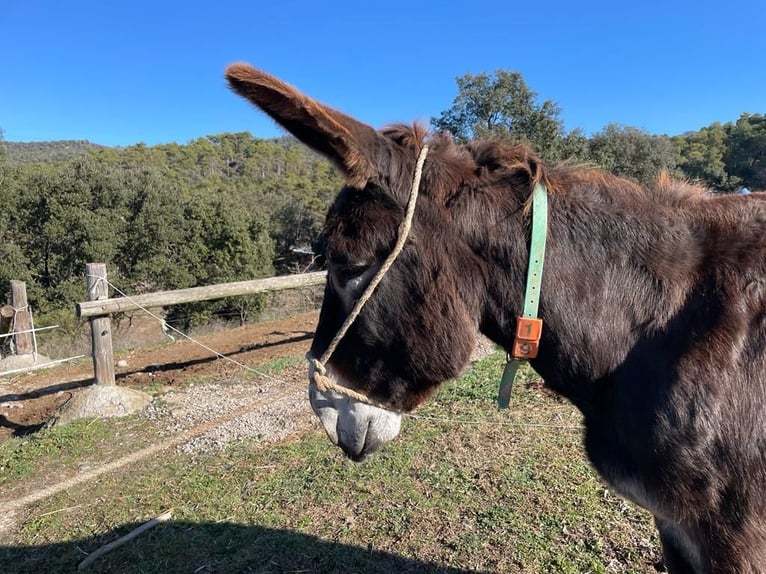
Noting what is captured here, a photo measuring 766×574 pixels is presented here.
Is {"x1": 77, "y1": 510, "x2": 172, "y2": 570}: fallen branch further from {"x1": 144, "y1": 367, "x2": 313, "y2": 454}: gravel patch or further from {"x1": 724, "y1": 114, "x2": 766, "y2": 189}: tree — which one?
{"x1": 724, "y1": 114, "x2": 766, "y2": 189}: tree

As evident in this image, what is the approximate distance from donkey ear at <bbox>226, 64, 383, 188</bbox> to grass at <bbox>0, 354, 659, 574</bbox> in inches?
66.6

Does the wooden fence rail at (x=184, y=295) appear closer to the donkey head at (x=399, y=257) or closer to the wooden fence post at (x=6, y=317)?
the donkey head at (x=399, y=257)

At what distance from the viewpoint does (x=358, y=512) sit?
365 cm

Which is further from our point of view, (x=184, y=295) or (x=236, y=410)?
(x=184, y=295)

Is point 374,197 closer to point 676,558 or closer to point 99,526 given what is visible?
point 676,558

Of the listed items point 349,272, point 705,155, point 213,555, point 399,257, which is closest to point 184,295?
point 213,555

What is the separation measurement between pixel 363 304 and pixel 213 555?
108 inches

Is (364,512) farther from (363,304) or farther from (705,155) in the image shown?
(705,155)

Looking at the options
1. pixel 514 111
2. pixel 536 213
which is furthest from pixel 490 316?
pixel 514 111

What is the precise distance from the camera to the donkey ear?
142 cm

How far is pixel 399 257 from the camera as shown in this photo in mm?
1578

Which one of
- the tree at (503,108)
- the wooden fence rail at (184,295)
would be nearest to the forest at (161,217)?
the tree at (503,108)

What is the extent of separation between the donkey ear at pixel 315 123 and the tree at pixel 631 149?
26162 mm

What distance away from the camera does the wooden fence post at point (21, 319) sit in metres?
9.77
